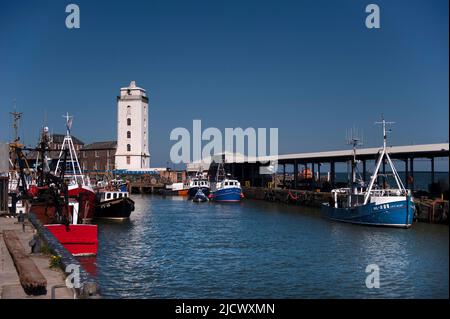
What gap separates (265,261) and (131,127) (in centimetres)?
9566

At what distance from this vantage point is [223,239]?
36.0 metres

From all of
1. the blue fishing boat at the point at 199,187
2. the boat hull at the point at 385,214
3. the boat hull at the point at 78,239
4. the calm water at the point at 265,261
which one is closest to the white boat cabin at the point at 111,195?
the calm water at the point at 265,261

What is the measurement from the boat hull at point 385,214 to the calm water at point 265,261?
978 mm

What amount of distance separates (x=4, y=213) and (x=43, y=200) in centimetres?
263

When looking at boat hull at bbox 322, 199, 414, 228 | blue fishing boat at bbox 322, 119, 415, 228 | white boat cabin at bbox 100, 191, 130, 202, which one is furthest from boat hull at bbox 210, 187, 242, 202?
boat hull at bbox 322, 199, 414, 228

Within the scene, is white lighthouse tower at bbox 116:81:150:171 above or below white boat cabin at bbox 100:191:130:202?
above

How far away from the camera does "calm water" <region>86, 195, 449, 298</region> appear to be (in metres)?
19.5

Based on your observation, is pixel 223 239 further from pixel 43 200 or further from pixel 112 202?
pixel 112 202

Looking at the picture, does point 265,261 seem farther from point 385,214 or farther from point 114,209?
point 114,209

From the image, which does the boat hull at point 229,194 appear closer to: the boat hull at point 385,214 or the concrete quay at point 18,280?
the boat hull at point 385,214

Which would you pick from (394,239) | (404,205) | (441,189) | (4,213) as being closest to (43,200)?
(4,213)

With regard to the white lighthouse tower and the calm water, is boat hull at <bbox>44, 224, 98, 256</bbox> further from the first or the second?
the white lighthouse tower

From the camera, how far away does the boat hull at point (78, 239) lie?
2628 centimetres

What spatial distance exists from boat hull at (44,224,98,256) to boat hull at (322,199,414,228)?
2435cm
